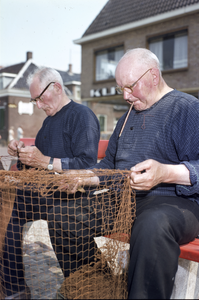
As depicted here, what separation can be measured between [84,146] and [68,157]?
0.77 feet

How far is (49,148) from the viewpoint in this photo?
258 cm

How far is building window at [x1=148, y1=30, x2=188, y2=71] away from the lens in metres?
12.7

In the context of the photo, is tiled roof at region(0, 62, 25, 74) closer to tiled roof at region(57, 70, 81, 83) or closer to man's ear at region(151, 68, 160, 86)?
tiled roof at region(57, 70, 81, 83)

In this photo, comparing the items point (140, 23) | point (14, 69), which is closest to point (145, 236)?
point (140, 23)

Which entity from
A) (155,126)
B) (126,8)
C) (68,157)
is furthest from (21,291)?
(126,8)

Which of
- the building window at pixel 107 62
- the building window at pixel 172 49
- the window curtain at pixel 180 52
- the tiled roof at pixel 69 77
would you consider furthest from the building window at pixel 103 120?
the tiled roof at pixel 69 77

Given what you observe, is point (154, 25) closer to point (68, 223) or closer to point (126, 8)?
point (126, 8)

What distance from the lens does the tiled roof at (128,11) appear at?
1198cm

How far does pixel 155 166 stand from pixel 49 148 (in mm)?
1347

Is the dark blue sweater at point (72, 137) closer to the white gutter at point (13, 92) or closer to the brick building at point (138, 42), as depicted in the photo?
the brick building at point (138, 42)

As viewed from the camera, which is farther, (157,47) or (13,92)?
(13,92)

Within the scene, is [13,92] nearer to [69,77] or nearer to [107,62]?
[69,77]

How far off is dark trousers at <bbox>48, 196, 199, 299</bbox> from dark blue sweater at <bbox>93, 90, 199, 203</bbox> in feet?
0.47

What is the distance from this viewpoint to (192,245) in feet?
5.10
